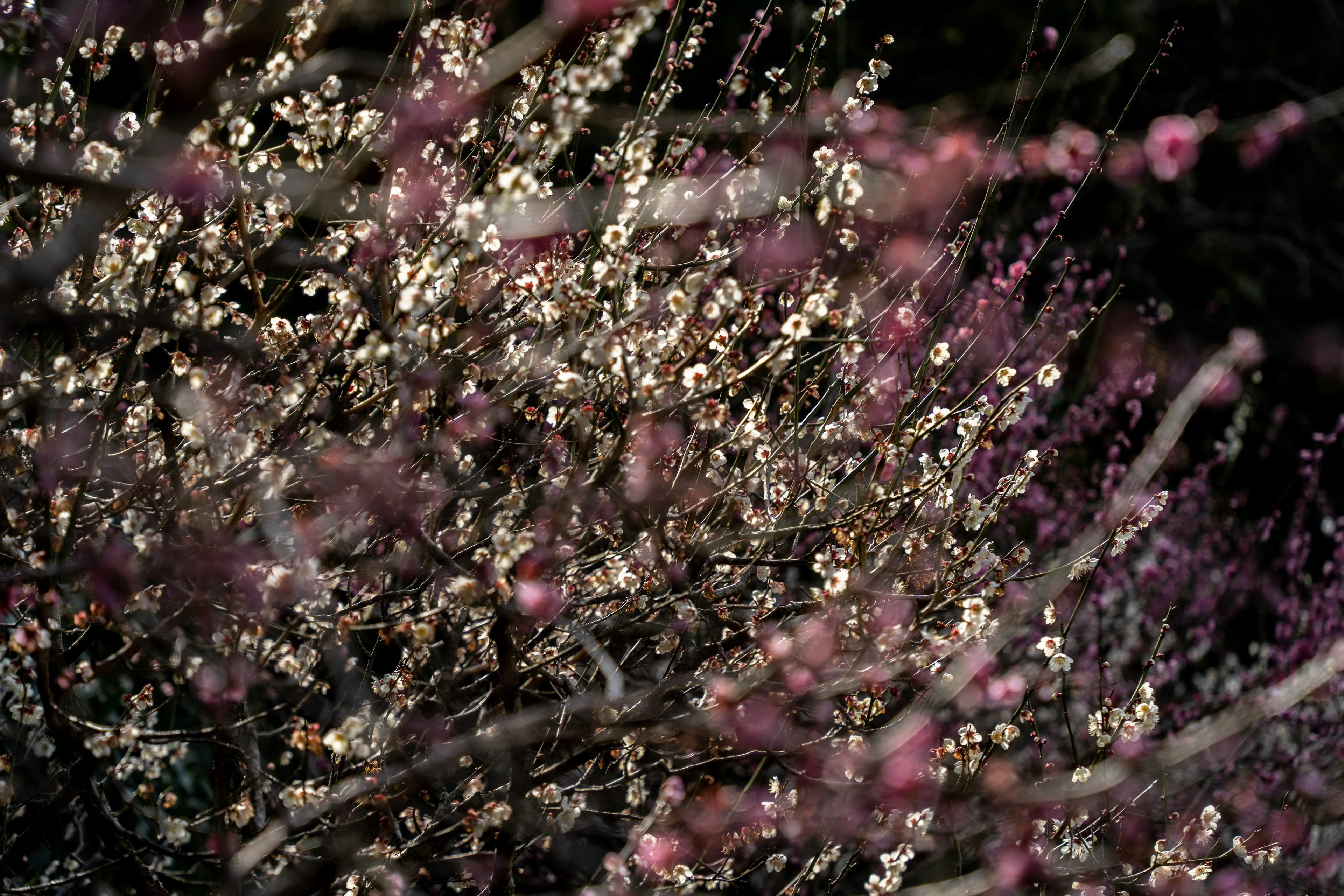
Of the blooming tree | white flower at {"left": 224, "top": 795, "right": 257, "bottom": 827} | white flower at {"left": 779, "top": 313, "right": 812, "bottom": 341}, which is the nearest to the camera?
the blooming tree

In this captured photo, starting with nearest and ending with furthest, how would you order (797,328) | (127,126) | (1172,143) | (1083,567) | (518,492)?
1. (1172,143)
2. (797,328)
3. (518,492)
4. (1083,567)
5. (127,126)

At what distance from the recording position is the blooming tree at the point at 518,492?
226 centimetres

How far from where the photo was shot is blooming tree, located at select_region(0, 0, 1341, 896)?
2260mm

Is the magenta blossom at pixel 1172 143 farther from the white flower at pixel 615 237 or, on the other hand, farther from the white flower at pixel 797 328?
the white flower at pixel 615 237

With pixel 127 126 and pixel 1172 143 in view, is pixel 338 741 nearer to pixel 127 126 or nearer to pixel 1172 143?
pixel 127 126

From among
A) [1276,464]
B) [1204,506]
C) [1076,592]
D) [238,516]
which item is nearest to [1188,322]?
[1276,464]

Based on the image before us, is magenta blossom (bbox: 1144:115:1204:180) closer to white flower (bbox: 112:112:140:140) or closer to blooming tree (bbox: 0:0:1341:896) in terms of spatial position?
blooming tree (bbox: 0:0:1341:896)

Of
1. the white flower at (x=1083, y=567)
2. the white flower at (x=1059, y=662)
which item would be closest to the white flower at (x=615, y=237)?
the white flower at (x=1083, y=567)

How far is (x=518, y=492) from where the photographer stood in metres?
2.64

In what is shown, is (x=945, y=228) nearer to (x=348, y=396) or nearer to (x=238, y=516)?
(x=348, y=396)

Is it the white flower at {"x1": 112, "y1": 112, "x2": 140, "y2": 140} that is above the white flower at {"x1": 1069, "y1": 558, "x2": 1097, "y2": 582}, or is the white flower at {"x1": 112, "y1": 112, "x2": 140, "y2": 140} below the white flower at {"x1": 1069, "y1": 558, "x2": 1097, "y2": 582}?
above

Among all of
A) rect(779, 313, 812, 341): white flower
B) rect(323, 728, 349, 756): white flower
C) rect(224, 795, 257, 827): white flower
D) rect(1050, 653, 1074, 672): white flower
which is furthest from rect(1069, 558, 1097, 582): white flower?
rect(224, 795, 257, 827): white flower

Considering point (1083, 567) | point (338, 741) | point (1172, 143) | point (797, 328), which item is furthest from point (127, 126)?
point (1083, 567)

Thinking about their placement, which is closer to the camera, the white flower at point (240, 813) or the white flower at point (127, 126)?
the white flower at point (240, 813)
